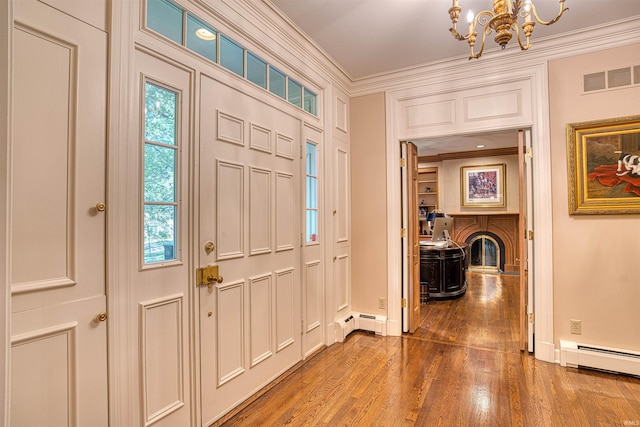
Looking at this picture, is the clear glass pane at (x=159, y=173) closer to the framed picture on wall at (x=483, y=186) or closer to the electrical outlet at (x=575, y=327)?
Result: the electrical outlet at (x=575, y=327)

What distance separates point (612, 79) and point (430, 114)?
151 centimetres

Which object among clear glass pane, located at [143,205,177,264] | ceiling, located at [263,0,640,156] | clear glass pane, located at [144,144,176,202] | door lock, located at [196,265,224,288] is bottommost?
door lock, located at [196,265,224,288]

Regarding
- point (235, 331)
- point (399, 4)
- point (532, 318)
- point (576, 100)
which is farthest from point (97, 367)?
point (576, 100)

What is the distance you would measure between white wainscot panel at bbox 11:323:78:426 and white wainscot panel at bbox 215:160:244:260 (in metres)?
0.93

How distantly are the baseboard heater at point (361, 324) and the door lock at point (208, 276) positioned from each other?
1806 millimetres

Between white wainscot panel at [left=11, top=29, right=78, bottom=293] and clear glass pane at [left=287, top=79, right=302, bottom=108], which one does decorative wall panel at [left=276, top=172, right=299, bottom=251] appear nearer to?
clear glass pane at [left=287, top=79, right=302, bottom=108]

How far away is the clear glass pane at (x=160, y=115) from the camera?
1772 mm

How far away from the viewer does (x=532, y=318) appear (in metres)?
3.15

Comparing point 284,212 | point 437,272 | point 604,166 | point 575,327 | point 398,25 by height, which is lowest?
point 575,327

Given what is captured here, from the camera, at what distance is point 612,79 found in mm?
2848

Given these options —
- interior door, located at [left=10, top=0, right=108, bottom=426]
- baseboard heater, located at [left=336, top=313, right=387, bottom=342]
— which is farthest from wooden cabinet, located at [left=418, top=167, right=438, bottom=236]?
interior door, located at [left=10, top=0, right=108, bottom=426]

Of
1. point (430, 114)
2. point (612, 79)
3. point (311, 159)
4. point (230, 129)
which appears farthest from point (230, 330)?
point (612, 79)

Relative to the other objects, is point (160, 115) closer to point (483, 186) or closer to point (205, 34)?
point (205, 34)

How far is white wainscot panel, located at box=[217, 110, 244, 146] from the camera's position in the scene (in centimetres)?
219
